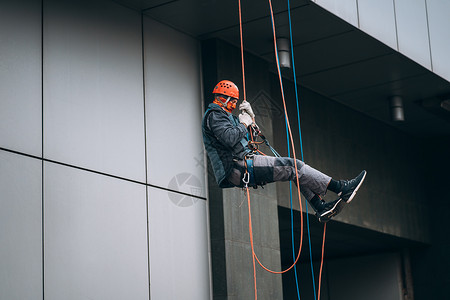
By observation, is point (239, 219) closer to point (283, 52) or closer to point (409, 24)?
point (283, 52)

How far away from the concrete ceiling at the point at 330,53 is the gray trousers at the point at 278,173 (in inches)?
143

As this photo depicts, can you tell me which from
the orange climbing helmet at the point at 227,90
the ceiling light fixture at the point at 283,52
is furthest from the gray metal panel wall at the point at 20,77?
the ceiling light fixture at the point at 283,52

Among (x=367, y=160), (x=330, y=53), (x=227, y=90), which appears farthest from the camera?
(x=367, y=160)

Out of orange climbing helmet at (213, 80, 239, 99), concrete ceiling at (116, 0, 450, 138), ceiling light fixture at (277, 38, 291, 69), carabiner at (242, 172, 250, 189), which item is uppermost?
concrete ceiling at (116, 0, 450, 138)

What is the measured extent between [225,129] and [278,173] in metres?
0.92

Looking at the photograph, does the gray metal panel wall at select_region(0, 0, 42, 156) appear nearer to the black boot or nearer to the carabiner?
the carabiner

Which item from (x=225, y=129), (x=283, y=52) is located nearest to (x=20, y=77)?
(x=225, y=129)

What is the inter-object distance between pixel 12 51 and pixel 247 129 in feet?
10.9

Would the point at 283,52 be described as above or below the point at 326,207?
above

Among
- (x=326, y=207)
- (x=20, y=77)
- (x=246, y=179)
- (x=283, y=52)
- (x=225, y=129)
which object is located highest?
(x=283, y=52)

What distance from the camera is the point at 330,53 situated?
14914 millimetres

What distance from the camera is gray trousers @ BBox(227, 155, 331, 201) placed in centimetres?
985

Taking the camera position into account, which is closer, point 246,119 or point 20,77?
point 246,119

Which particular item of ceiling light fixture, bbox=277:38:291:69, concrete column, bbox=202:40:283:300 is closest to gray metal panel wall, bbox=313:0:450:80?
ceiling light fixture, bbox=277:38:291:69
